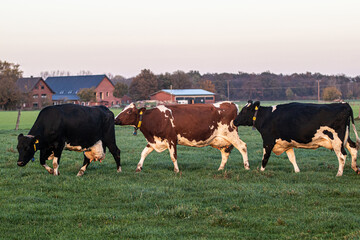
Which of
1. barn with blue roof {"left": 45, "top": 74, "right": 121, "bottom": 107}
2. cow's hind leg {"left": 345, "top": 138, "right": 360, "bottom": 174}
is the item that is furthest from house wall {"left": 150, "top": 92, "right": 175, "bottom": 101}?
cow's hind leg {"left": 345, "top": 138, "right": 360, "bottom": 174}

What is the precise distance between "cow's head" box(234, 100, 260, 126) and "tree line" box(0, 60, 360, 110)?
92.3m

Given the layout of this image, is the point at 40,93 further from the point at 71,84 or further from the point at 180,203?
the point at 180,203

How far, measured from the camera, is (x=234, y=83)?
162 meters

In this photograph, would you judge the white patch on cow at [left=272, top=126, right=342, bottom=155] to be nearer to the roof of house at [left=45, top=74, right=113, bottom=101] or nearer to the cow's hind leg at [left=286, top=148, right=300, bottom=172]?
the cow's hind leg at [left=286, top=148, right=300, bottom=172]

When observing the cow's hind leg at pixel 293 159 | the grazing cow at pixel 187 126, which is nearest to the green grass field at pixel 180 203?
the cow's hind leg at pixel 293 159

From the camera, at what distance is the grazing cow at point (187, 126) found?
12547 millimetres

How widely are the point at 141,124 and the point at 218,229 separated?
6.43 metres

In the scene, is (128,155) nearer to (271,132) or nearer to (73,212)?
(271,132)

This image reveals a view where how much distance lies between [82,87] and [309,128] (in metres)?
110

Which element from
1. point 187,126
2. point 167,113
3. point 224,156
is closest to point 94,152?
point 167,113

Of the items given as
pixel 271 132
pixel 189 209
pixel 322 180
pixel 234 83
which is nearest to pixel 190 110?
pixel 271 132

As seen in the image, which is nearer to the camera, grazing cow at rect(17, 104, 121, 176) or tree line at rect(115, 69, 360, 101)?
grazing cow at rect(17, 104, 121, 176)

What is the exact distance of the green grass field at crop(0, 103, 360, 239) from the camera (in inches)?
262

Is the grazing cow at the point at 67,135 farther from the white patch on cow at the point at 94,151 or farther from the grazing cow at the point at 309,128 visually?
the grazing cow at the point at 309,128
